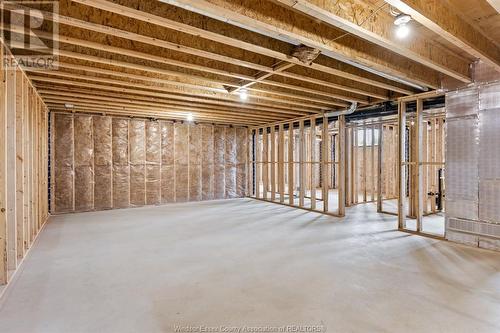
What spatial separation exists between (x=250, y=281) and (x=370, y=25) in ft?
8.72

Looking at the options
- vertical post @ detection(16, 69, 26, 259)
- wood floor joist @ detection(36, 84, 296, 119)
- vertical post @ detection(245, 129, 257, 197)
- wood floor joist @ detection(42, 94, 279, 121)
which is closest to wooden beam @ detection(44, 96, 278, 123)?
wood floor joist @ detection(42, 94, 279, 121)

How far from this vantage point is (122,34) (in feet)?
7.70

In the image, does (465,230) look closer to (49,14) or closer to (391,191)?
(391,191)

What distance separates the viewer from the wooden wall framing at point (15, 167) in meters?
2.62

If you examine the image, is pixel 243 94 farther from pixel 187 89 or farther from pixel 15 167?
pixel 15 167

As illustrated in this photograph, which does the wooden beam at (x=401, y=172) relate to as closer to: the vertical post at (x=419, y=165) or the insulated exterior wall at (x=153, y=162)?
the vertical post at (x=419, y=165)

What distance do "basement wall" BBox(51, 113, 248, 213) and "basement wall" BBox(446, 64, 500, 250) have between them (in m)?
5.85

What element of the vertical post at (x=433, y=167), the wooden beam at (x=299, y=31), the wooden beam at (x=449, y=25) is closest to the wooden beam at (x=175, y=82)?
the wooden beam at (x=299, y=31)

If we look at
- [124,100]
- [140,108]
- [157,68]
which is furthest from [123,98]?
[157,68]

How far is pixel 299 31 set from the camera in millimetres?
2367

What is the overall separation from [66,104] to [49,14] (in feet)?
12.7

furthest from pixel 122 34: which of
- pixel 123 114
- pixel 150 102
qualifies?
pixel 123 114

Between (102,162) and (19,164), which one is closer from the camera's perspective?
(19,164)

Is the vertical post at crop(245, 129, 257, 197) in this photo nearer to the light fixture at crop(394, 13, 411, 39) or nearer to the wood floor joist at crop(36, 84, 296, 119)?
the wood floor joist at crop(36, 84, 296, 119)
